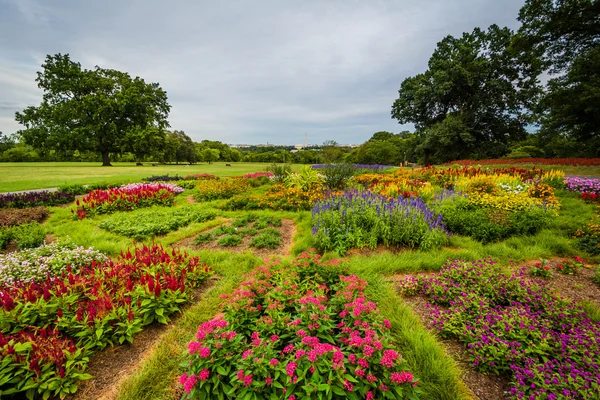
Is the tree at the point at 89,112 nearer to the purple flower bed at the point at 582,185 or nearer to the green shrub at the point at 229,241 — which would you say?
the green shrub at the point at 229,241

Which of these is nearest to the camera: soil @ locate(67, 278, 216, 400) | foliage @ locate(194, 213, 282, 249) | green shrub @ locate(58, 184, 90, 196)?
soil @ locate(67, 278, 216, 400)

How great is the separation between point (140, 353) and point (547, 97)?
24413mm

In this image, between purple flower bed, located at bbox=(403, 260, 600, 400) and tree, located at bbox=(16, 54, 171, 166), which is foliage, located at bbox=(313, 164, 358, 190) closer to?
purple flower bed, located at bbox=(403, 260, 600, 400)

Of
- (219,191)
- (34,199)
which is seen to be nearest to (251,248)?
(219,191)

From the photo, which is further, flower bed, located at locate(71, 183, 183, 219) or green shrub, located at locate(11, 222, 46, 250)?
flower bed, located at locate(71, 183, 183, 219)

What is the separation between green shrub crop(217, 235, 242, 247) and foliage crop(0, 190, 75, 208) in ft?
26.9

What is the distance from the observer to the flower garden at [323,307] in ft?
5.65

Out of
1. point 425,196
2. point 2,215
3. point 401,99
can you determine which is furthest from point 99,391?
point 401,99

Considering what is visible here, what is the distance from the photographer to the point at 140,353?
7.95 ft

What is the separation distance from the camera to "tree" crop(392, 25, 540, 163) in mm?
23172

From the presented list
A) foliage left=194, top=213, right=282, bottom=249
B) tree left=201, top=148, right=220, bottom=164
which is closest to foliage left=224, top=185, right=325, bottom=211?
foliage left=194, top=213, right=282, bottom=249

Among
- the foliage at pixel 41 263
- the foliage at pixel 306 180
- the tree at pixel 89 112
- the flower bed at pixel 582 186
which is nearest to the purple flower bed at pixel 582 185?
the flower bed at pixel 582 186

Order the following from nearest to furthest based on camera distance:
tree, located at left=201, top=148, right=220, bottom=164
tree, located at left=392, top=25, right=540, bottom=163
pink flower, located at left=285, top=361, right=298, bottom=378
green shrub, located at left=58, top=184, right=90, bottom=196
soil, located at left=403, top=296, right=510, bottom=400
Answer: pink flower, located at left=285, top=361, right=298, bottom=378 < soil, located at left=403, top=296, right=510, bottom=400 < green shrub, located at left=58, top=184, right=90, bottom=196 < tree, located at left=392, top=25, right=540, bottom=163 < tree, located at left=201, top=148, right=220, bottom=164

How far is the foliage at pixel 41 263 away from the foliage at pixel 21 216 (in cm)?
312
